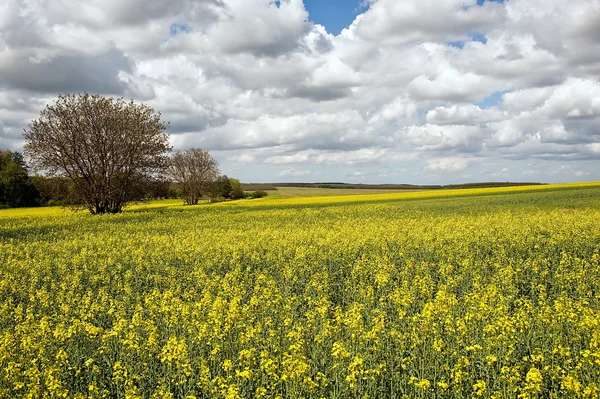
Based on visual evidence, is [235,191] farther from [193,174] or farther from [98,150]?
[98,150]

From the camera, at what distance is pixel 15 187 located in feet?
219

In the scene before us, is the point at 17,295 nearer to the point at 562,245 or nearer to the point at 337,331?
the point at 337,331

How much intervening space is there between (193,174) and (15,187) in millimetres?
27616

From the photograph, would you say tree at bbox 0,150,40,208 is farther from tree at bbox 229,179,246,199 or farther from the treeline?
tree at bbox 229,179,246,199

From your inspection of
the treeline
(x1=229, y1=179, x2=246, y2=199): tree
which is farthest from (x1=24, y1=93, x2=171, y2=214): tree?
(x1=229, y1=179, x2=246, y2=199): tree

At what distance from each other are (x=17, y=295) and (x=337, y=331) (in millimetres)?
10164

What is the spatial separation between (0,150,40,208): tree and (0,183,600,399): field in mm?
48612

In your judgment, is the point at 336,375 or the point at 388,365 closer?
the point at 336,375

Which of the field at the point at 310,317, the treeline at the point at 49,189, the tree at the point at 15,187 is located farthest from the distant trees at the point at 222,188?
the field at the point at 310,317

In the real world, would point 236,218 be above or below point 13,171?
below

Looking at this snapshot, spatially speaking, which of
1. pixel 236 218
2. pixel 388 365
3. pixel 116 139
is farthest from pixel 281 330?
pixel 116 139

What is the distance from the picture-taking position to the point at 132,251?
18.6 meters

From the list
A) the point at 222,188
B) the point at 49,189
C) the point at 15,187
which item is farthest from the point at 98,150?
the point at 222,188

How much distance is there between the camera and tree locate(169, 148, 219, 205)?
81562 mm
